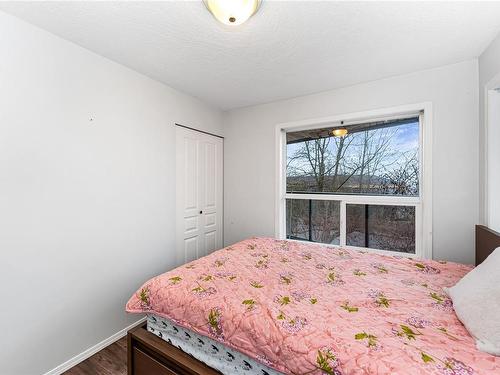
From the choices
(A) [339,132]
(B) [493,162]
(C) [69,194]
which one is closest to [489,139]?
(B) [493,162]

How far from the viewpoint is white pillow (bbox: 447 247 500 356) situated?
924mm

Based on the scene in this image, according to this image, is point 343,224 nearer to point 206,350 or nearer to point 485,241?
point 485,241

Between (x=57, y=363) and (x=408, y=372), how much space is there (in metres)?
2.30

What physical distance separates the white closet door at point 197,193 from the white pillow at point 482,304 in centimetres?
249

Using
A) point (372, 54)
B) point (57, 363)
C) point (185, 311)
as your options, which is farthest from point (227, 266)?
point (372, 54)

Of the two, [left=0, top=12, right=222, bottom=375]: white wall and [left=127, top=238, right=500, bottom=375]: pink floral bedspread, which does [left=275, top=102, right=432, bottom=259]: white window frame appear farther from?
[left=0, top=12, right=222, bottom=375]: white wall

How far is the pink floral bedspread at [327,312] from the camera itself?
0.90 meters

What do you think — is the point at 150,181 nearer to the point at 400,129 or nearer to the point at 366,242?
the point at 366,242

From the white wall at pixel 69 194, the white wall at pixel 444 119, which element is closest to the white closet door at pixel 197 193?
the white wall at pixel 69 194

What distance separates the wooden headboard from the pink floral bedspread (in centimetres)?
20

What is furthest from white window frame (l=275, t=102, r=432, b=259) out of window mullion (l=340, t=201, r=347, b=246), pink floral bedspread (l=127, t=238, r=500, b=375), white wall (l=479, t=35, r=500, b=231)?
pink floral bedspread (l=127, t=238, r=500, b=375)

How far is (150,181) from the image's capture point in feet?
7.94

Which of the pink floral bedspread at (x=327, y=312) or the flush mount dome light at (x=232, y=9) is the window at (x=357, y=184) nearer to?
the pink floral bedspread at (x=327, y=312)

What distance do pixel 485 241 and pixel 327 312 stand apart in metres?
1.52
